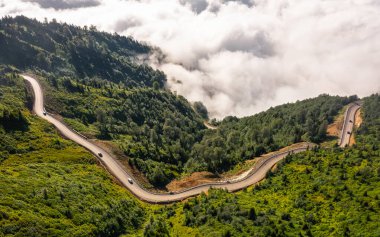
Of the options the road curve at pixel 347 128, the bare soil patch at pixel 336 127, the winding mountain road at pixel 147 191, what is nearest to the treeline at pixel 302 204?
the winding mountain road at pixel 147 191

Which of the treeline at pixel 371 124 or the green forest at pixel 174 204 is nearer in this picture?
the green forest at pixel 174 204

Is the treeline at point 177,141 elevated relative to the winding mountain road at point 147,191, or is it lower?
elevated

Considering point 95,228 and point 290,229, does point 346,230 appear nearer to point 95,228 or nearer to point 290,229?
point 290,229

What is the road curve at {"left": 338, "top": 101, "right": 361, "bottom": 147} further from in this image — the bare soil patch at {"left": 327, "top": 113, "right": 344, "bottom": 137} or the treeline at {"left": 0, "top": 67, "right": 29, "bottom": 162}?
the treeline at {"left": 0, "top": 67, "right": 29, "bottom": 162}

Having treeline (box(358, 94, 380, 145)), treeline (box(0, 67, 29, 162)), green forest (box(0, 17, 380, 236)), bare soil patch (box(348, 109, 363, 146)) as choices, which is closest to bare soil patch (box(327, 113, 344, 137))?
bare soil patch (box(348, 109, 363, 146))

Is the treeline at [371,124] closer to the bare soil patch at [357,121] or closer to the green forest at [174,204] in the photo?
the green forest at [174,204]

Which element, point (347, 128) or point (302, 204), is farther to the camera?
point (347, 128)

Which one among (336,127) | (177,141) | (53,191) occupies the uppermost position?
(336,127)

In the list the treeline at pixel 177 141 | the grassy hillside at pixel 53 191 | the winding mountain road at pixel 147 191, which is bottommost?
the grassy hillside at pixel 53 191

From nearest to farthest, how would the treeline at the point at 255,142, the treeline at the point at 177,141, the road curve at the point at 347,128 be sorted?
the treeline at the point at 177,141 → the treeline at the point at 255,142 → the road curve at the point at 347,128

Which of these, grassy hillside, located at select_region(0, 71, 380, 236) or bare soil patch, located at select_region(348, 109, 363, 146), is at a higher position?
bare soil patch, located at select_region(348, 109, 363, 146)

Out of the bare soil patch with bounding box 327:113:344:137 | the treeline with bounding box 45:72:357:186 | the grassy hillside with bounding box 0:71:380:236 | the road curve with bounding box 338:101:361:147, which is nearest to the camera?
the grassy hillside with bounding box 0:71:380:236

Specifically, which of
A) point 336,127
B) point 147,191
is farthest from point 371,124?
point 147,191

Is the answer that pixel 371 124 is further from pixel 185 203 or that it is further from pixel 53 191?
pixel 53 191
